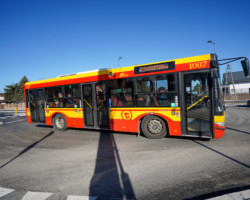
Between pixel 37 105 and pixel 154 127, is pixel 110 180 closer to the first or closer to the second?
pixel 154 127

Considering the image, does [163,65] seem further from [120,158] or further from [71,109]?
[71,109]

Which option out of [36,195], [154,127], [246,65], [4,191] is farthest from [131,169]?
[246,65]

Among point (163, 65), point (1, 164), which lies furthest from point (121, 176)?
point (163, 65)

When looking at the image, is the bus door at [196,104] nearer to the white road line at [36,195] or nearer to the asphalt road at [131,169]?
the asphalt road at [131,169]

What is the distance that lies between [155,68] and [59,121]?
6495mm

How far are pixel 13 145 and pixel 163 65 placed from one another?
7021 millimetres

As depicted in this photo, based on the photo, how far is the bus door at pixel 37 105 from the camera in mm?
10495

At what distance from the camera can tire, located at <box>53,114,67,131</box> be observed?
32.3 feet

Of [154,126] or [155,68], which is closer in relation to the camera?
[155,68]

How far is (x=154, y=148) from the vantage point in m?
5.92

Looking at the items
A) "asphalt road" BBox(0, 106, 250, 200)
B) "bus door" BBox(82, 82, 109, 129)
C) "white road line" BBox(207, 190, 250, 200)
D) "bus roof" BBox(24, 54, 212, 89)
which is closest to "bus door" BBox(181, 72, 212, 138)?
"bus roof" BBox(24, 54, 212, 89)

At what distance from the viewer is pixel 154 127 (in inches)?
282

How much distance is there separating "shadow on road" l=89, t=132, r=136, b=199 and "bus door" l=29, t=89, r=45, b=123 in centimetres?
669

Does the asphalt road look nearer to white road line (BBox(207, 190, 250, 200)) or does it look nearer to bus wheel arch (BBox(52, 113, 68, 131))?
white road line (BBox(207, 190, 250, 200))
